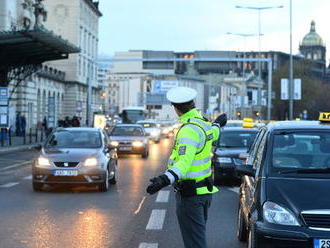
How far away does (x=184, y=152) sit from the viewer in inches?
197

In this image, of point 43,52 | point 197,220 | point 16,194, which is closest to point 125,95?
point 43,52

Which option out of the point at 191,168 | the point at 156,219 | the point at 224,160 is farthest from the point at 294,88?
the point at 191,168

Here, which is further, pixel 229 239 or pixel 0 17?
pixel 0 17

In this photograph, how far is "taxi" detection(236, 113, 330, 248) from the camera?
5469mm

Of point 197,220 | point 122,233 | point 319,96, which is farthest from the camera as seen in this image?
point 319,96

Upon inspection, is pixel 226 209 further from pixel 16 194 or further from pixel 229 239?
pixel 16 194

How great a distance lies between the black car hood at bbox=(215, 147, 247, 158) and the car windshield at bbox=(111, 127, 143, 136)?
45.1 feet

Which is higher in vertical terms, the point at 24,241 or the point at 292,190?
the point at 292,190

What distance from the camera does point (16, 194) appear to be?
13172mm

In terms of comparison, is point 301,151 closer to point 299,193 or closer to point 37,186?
point 299,193

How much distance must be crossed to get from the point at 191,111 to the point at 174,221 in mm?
4727

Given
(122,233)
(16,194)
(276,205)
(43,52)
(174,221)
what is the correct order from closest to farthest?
1. (276,205)
2. (122,233)
3. (174,221)
4. (16,194)
5. (43,52)

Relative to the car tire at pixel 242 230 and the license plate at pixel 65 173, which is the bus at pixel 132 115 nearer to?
the license plate at pixel 65 173

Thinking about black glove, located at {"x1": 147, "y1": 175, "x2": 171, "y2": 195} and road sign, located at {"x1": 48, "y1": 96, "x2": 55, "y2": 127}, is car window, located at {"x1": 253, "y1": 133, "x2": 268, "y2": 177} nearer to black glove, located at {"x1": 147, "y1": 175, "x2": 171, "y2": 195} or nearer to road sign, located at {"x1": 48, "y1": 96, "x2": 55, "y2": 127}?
black glove, located at {"x1": 147, "y1": 175, "x2": 171, "y2": 195}
